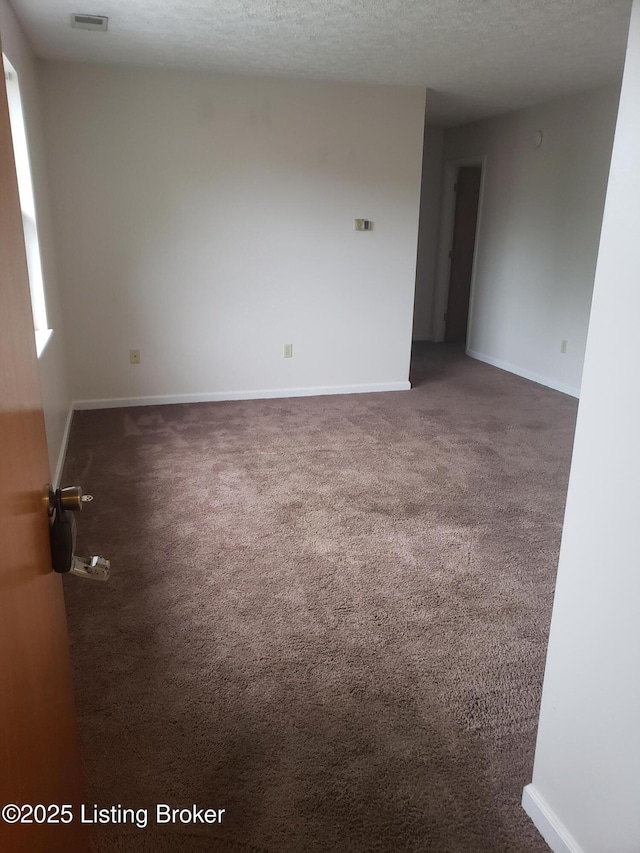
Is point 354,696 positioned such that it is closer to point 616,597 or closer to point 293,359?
point 616,597

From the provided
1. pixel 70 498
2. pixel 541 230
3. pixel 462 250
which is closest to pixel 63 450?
pixel 70 498

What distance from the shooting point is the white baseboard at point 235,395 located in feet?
16.3

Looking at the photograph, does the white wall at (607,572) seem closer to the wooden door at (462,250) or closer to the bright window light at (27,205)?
the bright window light at (27,205)

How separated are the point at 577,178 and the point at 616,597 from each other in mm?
4847

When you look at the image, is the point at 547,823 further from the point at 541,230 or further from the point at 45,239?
the point at 541,230

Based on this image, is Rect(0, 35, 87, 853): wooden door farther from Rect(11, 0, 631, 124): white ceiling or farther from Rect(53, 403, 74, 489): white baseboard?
Rect(11, 0, 631, 124): white ceiling

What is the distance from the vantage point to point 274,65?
14.0 feet

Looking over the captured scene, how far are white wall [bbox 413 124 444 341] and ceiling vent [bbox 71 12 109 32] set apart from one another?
4328 mm

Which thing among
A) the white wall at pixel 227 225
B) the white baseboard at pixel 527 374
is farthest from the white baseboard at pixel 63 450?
the white baseboard at pixel 527 374

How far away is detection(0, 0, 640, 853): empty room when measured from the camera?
1189 millimetres

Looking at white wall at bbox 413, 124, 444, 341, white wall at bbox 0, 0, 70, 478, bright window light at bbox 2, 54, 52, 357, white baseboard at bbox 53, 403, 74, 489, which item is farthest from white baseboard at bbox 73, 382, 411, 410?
white wall at bbox 413, 124, 444, 341

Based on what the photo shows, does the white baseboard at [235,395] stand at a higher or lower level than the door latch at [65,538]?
lower

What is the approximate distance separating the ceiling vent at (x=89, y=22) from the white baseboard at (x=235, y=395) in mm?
2489

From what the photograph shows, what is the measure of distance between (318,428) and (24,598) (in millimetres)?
3697
